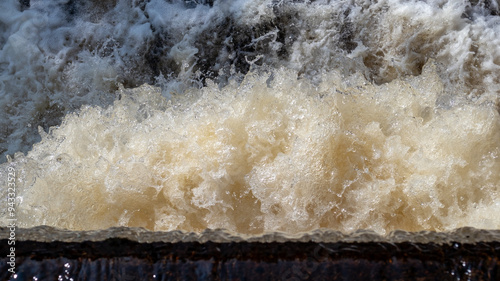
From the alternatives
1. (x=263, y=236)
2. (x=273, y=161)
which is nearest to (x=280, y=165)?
(x=273, y=161)

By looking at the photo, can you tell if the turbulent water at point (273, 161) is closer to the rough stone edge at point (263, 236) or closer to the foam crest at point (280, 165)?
the foam crest at point (280, 165)

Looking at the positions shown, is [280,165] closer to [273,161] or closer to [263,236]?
[273,161]

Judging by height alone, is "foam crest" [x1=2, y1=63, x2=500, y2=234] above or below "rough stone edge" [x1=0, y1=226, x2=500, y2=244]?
below

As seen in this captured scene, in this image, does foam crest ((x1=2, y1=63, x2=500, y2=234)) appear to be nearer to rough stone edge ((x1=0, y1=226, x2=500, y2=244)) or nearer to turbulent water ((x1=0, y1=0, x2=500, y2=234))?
turbulent water ((x1=0, y1=0, x2=500, y2=234))

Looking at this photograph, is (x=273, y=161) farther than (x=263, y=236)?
Yes

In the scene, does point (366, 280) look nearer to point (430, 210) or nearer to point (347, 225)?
point (347, 225)

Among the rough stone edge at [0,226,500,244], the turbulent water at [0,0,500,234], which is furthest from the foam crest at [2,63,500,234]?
the rough stone edge at [0,226,500,244]

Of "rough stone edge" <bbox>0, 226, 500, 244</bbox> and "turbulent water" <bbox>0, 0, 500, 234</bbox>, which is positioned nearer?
"rough stone edge" <bbox>0, 226, 500, 244</bbox>

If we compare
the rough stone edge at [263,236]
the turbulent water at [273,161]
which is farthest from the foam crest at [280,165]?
the rough stone edge at [263,236]
